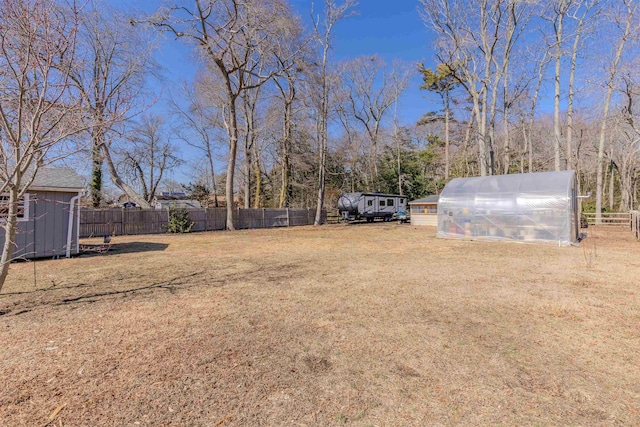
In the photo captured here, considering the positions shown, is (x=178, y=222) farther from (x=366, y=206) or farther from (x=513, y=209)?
(x=513, y=209)

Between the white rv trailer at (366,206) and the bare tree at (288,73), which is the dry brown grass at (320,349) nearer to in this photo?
the bare tree at (288,73)

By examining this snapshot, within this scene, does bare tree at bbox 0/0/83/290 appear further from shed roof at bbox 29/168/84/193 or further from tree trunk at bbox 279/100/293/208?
tree trunk at bbox 279/100/293/208

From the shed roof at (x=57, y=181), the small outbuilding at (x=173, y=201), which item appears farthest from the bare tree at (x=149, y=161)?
the shed roof at (x=57, y=181)

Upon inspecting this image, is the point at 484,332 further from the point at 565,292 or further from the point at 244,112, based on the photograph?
the point at 244,112

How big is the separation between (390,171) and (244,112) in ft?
50.8

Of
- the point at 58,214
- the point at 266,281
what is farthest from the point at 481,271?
the point at 58,214

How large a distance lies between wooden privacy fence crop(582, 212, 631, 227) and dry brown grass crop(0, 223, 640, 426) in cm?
1768

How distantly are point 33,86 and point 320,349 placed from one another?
4.18 metres

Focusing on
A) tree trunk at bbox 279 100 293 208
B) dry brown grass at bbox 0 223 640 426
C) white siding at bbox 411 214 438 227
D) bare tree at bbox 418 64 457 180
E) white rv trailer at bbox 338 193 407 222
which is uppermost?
bare tree at bbox 418 64 457 180

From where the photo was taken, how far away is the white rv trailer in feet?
80.6

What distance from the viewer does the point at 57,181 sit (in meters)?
8.35

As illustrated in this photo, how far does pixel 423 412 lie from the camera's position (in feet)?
7.06

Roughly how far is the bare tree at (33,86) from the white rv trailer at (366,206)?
21583mm

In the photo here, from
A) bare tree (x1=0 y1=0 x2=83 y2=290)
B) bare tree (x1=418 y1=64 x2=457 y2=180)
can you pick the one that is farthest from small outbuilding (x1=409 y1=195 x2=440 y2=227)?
bare tree (x1=0 y1=0 x2=83 y2=290)
